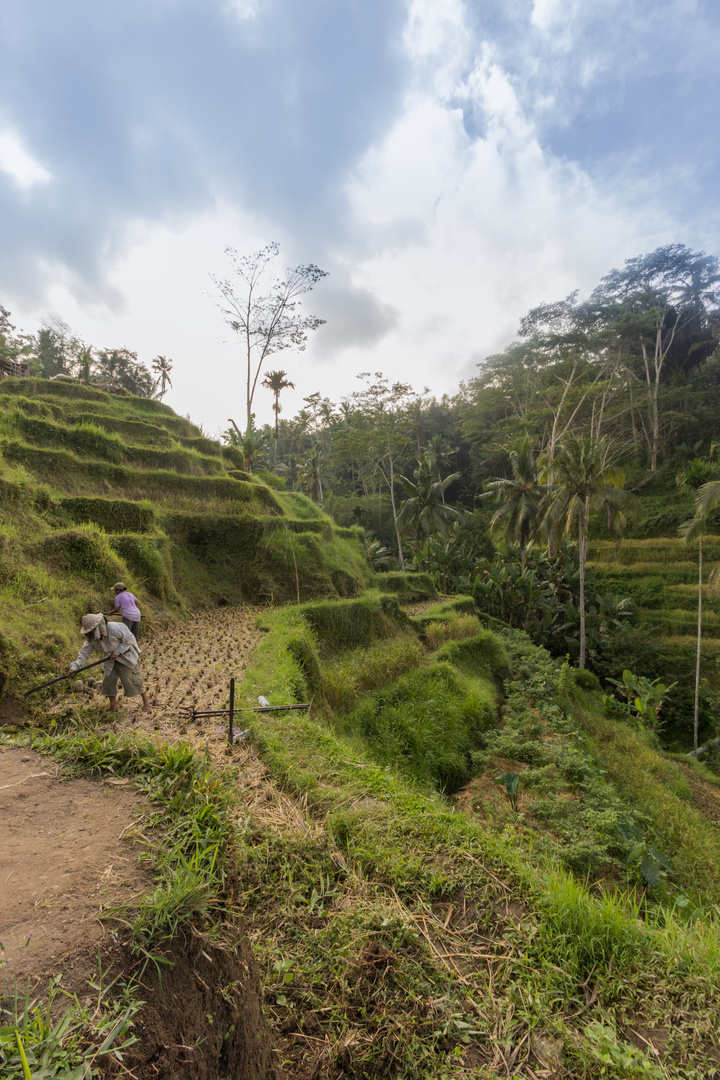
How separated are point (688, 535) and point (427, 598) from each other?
9.54 meters

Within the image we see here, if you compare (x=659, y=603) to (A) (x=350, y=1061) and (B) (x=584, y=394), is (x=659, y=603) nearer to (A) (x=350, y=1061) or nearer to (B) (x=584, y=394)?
(B) (x=584, y=394)

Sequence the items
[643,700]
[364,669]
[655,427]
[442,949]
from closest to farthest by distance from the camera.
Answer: [442,949], [364,669], [643,700], [655,427]

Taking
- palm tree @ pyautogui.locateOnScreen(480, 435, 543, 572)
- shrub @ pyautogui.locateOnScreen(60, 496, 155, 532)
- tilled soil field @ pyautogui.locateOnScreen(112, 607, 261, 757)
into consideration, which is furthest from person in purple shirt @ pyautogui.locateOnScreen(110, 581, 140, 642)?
palm tree @ pyautogui.locateOnScreen(480, 435, 543, 572)

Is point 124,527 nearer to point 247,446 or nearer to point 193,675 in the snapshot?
point 193,675

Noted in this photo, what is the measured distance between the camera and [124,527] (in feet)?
34.8

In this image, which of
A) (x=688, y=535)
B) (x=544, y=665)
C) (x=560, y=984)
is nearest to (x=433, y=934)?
(x=560, y=984)

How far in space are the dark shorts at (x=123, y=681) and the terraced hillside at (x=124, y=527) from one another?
0.84m

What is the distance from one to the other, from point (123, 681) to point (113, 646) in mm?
439

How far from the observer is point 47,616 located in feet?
20.0

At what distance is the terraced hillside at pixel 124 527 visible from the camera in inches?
261

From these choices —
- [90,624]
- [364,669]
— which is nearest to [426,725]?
[364,669]

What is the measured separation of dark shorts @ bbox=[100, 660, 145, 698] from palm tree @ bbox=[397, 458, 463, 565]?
2165 centimetres

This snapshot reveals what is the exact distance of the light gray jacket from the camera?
4949 mm

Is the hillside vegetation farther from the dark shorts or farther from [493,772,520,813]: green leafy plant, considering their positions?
the dark shorts
